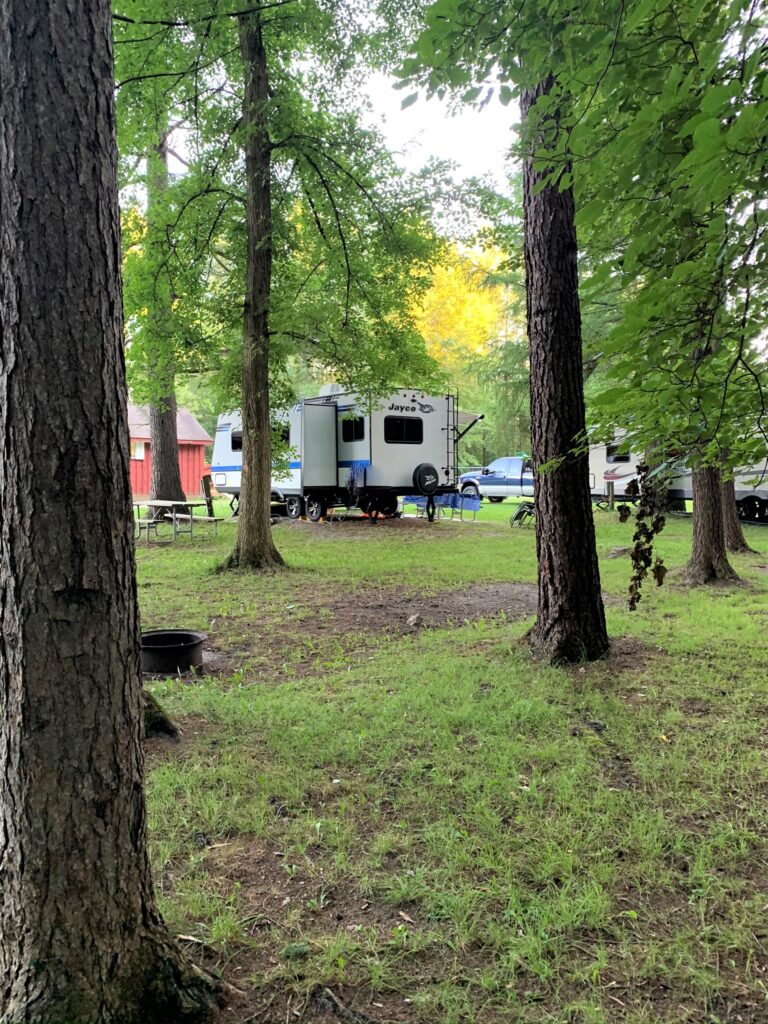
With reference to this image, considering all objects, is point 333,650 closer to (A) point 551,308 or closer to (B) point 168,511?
(A) point 551,308

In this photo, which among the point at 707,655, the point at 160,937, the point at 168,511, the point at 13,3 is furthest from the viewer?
the point at 168,511

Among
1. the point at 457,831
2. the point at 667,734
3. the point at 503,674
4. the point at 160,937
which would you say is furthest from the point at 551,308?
the point at 160,937

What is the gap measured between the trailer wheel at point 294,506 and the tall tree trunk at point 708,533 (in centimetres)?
1105

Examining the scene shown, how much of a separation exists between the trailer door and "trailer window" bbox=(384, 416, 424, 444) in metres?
1.64

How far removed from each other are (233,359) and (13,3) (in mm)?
9175

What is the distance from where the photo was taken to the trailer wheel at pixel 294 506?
17.2 m

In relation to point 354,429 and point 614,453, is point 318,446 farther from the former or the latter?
point 614,453

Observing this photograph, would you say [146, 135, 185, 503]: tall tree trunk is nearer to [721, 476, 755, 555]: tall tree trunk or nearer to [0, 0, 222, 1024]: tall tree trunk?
[0, 0, 222, 1024]: tall tree trunk

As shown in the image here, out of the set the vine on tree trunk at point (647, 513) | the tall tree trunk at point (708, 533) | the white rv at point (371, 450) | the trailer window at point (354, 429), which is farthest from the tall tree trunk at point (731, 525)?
the vine on tree trunk at point (647, 513)

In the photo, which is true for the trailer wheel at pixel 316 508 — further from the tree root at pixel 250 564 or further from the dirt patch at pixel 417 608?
the dirt patch at pixel 417 608

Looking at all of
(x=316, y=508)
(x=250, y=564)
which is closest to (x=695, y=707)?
(x=250, y=564)

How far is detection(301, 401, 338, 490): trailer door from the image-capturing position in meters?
16.0

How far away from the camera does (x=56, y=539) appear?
1529 mm

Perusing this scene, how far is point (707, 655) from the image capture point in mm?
4891
